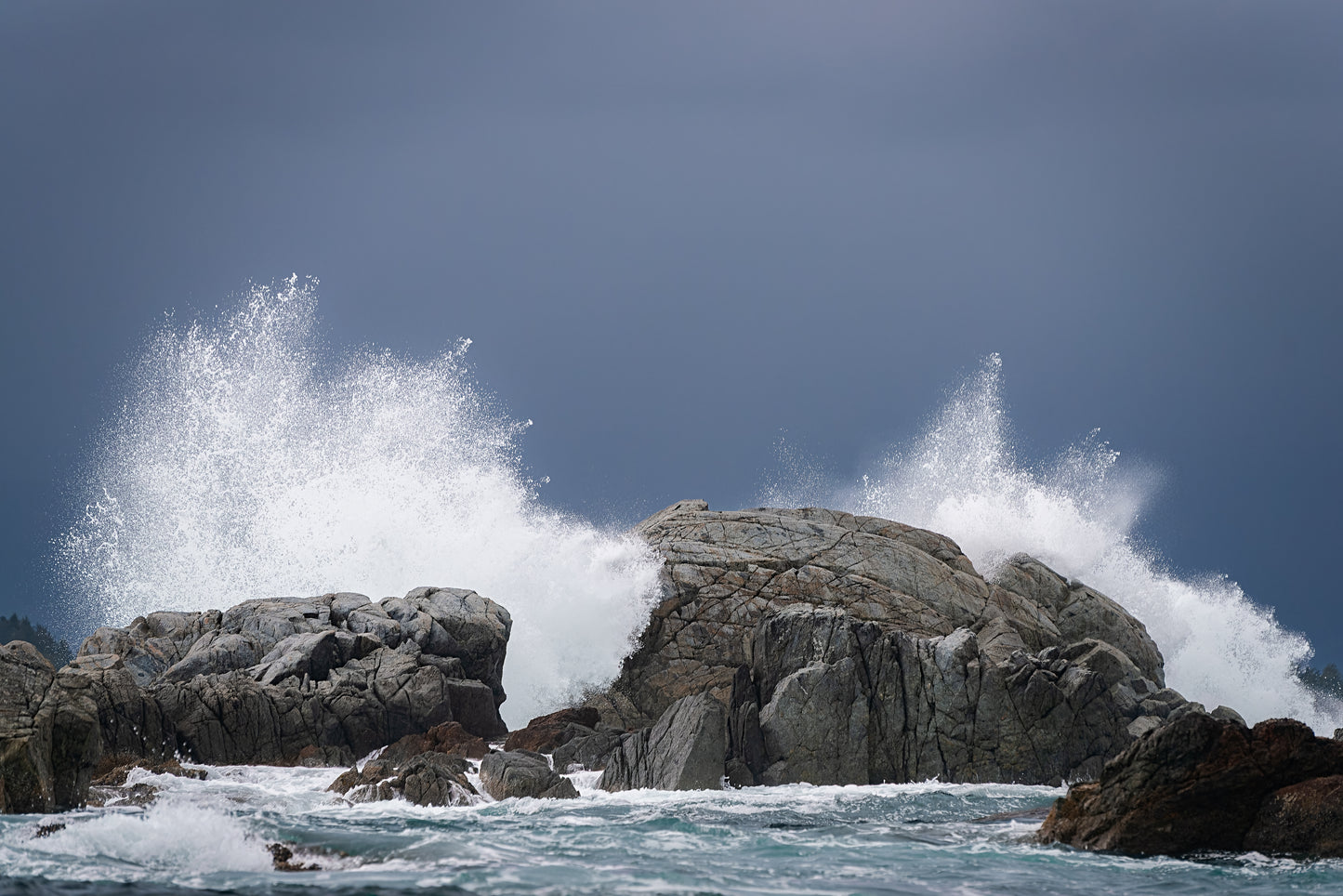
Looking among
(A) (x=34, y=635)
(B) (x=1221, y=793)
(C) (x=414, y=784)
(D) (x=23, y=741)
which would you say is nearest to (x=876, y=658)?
(B) (x=1221, y=793)

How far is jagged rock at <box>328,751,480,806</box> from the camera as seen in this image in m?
16.4

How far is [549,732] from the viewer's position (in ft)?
72.2

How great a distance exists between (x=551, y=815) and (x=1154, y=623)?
3070 cm

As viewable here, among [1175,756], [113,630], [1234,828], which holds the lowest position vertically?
[1234,828]

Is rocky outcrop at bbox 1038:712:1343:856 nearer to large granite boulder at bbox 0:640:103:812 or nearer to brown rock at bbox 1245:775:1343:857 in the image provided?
brown rock at bbox 1245:775:1343:857

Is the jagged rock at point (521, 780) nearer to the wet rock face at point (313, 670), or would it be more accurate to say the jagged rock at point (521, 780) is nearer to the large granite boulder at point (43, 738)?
the wet rock face at point (313, 670)

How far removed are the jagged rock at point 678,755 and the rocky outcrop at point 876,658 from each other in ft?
2.11

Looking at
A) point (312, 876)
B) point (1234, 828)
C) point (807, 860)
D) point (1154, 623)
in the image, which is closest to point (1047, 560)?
point (1154, 623)

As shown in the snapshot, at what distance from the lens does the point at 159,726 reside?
1988 cm

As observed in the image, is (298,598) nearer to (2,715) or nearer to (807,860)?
(2,715)

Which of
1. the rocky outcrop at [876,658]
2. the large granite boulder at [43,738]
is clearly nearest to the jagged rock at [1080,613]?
the rocky outcrop at [876,658]

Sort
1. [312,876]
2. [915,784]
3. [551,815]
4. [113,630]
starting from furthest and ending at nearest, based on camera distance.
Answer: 1. [113,630]
2. [915,784]
3. [551,815]
4. [312,876]

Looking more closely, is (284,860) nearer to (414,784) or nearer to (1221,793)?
(414,784)

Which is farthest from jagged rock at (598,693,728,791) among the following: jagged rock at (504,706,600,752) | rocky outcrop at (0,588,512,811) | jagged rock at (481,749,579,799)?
rocky outcrop at (0,588,512,811)
